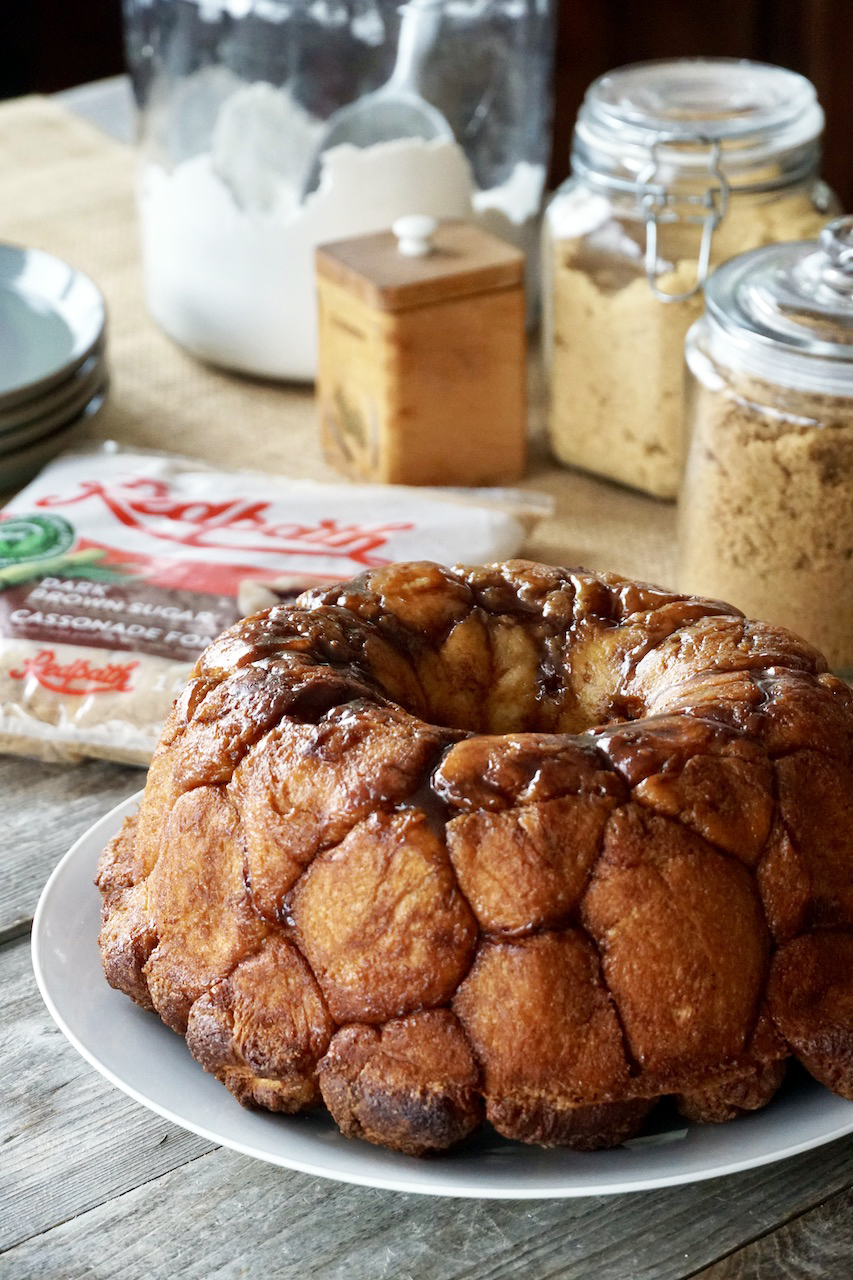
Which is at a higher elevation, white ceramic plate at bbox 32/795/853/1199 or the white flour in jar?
the white flour in jar

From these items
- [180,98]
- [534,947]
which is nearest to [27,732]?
[534,947]

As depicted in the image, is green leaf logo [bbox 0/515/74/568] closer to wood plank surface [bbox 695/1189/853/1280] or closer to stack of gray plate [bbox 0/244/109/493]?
stack of gray plate [bbox 0/244/109/493]

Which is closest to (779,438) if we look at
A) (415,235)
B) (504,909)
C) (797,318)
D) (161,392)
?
(797,318)

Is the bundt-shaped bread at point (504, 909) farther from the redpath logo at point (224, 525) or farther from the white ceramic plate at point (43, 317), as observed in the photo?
the white ceramic plate at point (43, 317)

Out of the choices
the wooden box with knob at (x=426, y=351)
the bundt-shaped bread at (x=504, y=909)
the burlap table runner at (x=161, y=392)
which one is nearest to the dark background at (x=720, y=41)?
the burlap table runner at (x=161, y=392)

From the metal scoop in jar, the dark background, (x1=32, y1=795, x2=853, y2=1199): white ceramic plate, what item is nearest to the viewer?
(x1=32, y1=795, x2=853, y2=1199): white ceramic plate

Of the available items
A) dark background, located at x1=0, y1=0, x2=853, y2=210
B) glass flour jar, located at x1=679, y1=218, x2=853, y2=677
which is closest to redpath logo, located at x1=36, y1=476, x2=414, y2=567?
glass flour jar, located at x1=679, y1=218, x2=853, y2=677

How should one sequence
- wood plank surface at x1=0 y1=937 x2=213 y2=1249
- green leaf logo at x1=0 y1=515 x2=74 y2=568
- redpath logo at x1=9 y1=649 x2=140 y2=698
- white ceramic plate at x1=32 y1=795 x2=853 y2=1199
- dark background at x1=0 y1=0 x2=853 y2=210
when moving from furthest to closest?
dark background at x1=0 y1=0 x2=853 y2=210 < green leaf logo at x1=0 y1=515 x2=74 y2=568 < redpath logo at x1=9 y1=649 x2=140 y2=698 < wood plank surface at x1=0 y1=937 x2=213 y2=1249 < white ceramic plate at x1=32 y1=795 x2=853 y2=1199
